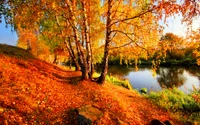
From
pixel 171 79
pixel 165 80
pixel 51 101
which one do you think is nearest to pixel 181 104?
pixel 51 101

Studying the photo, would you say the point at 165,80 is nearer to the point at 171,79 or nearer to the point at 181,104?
the point at 171,79

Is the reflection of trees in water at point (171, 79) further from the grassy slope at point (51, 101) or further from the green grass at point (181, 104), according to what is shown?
the grassy slope at point (51, 101)

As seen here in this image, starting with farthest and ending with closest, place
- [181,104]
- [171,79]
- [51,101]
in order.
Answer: [171,79], [181,104], [51,101]

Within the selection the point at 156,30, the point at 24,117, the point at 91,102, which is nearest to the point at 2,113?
the point at 24,117

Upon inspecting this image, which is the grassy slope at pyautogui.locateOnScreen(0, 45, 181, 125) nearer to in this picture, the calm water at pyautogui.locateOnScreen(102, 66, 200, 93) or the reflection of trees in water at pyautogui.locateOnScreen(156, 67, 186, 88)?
the calm water at pyautogui.locateOnScreen(102, 66, 200, 93)

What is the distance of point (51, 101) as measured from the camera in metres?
7.62

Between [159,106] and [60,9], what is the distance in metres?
7.42

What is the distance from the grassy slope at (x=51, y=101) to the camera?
251 inches

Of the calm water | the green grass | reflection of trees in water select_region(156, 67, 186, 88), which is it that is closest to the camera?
the green grass

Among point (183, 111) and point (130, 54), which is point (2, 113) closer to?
point (130, 54)

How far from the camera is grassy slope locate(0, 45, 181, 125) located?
636 cm

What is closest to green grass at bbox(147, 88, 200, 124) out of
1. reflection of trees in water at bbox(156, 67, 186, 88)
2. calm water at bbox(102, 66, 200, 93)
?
calm water at bbox(102, 66, 200, 93)

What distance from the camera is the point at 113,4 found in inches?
401

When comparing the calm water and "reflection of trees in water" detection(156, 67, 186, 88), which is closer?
the calm water
